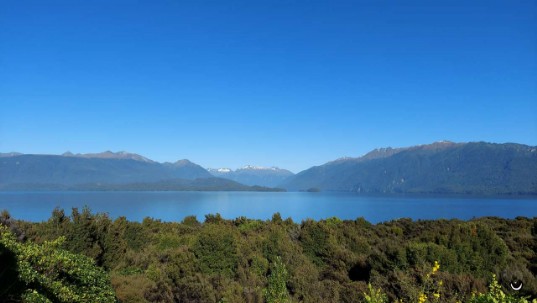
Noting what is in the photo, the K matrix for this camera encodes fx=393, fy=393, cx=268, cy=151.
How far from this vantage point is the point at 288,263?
20.2 metres

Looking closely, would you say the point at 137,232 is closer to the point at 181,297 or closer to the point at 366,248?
the point at 181,297

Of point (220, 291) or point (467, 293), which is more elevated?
point (467, 293)

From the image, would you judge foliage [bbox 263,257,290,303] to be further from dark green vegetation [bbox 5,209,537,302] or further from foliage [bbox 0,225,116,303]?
foliage [bbox 0,225,116,303]

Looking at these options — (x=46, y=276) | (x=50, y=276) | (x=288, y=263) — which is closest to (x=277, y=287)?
(x=288, y=263)

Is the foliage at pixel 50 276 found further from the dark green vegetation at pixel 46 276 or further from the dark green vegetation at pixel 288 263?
the dark green vegetation at pixel 288 263

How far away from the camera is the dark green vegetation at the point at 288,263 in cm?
1493

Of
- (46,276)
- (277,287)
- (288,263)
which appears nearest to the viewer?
(46,276)

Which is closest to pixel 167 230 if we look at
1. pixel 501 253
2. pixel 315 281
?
pixel 315 281

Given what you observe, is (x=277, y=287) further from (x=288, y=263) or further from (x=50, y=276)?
(x=50, y=276)

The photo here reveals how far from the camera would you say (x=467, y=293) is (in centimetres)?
1177

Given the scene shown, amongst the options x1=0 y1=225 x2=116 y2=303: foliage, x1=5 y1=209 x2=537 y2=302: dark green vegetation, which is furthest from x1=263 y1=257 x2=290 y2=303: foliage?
x1=0 y1=225 x2=116 y2=303: foliage

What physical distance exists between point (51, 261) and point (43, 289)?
1052mm

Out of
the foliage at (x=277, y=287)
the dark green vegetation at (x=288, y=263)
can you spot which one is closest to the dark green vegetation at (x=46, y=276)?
Answer: the dark green vegetation at (x=288, y=263)

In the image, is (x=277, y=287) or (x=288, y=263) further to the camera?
(x=288, y=263)
